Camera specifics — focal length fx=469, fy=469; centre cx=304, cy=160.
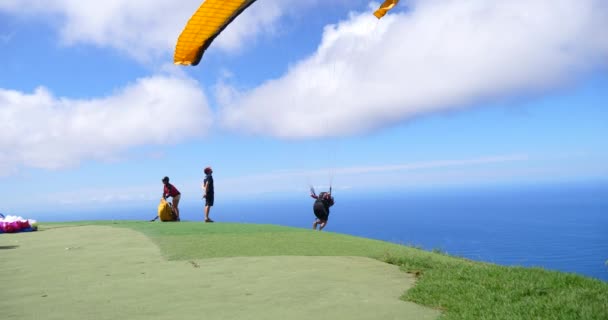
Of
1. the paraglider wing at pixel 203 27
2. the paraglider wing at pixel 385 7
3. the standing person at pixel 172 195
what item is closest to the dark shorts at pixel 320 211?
the standing person at pixel 172 195

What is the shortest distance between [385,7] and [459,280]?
4.87 meters

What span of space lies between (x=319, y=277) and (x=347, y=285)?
27.9 inches

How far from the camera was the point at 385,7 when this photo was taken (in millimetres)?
8469

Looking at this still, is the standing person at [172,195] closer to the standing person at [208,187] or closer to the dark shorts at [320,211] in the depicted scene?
the standing person at [208,187]

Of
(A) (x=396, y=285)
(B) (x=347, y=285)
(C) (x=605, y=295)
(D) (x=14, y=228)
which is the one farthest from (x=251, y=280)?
(D) (x=14, y=228)

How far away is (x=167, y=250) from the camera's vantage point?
1062 centimetres

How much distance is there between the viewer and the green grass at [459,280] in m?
5.60

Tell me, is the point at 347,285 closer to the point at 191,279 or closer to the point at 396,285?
the point at 396,285

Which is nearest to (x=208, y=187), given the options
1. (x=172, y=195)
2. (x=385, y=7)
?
(x=172, y=195)

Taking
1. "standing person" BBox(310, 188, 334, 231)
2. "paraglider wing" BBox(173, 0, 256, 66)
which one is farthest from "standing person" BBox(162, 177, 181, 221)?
"paraglider wing" BBox(173, 0, 256, 66)

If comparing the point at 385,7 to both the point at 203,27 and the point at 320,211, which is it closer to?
the point at 203,27

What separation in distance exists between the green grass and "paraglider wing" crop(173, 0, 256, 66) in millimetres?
4320

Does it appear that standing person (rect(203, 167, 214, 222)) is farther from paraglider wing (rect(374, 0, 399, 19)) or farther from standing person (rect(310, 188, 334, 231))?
paraglider wing (rect(374, 0, 399, 19))

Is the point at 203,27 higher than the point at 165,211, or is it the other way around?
the point at 203,27
